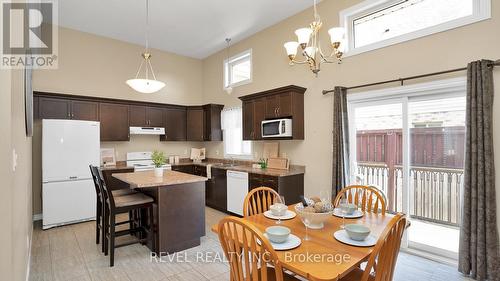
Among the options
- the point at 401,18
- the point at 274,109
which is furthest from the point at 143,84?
the point at 401,18

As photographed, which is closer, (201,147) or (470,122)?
(470,122)

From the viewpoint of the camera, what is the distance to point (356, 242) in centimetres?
160

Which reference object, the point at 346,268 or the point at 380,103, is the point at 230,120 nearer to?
the point at 380,103

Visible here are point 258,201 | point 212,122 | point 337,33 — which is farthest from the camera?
point 212,122

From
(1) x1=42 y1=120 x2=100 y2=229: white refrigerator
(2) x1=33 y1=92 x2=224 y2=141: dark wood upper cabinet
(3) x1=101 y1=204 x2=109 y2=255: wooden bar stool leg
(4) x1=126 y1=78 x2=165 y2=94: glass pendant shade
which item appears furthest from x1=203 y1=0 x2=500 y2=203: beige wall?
(3) x1=101 y1=204 x2=109 y2=255: wooden bar stool leg

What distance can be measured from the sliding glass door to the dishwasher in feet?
6.42

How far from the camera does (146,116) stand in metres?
5.55

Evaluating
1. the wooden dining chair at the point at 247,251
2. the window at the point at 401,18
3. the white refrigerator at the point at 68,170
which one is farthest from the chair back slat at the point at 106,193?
the window at the point at 401,18

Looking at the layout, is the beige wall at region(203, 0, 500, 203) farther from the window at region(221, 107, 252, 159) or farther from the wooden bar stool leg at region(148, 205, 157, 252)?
the wooden bar stool leg at region(148, 205, 157, 252)

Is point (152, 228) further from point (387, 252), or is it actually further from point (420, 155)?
point (420, 155)

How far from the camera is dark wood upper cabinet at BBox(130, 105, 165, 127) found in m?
5.38

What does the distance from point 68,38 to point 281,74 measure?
4.24 metres

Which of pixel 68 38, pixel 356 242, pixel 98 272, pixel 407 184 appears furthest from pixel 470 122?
pixel 68 38

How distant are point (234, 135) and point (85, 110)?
3046 millimetres
